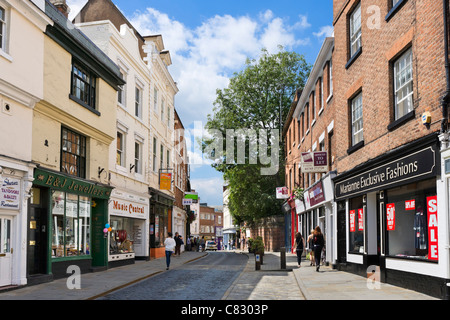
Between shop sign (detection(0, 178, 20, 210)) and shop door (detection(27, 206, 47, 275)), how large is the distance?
1441 millimetres

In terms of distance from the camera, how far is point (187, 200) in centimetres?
4053

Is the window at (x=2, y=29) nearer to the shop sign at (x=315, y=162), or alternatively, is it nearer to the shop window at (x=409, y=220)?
the shop window at (x=409, y=220)

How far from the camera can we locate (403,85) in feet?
41.1

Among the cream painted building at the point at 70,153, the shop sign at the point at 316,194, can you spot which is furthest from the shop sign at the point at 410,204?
the cream painted building at the point at 70,153

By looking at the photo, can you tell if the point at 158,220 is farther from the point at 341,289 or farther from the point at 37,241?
the point at 341,289

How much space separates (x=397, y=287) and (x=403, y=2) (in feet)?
24.0

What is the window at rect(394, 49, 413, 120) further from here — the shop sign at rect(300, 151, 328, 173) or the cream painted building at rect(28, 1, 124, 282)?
the cream painted building at rect(28, 1, 124, 282)

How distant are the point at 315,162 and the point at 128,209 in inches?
370

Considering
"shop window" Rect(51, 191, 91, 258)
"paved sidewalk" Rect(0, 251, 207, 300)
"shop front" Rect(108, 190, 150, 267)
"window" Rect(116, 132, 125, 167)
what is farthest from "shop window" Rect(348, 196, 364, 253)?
"window" Rect(116, 132, 125, 167)

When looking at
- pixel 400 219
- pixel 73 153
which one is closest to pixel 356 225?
pixel 400 219

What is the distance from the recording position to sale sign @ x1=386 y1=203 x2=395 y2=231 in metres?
13.2
